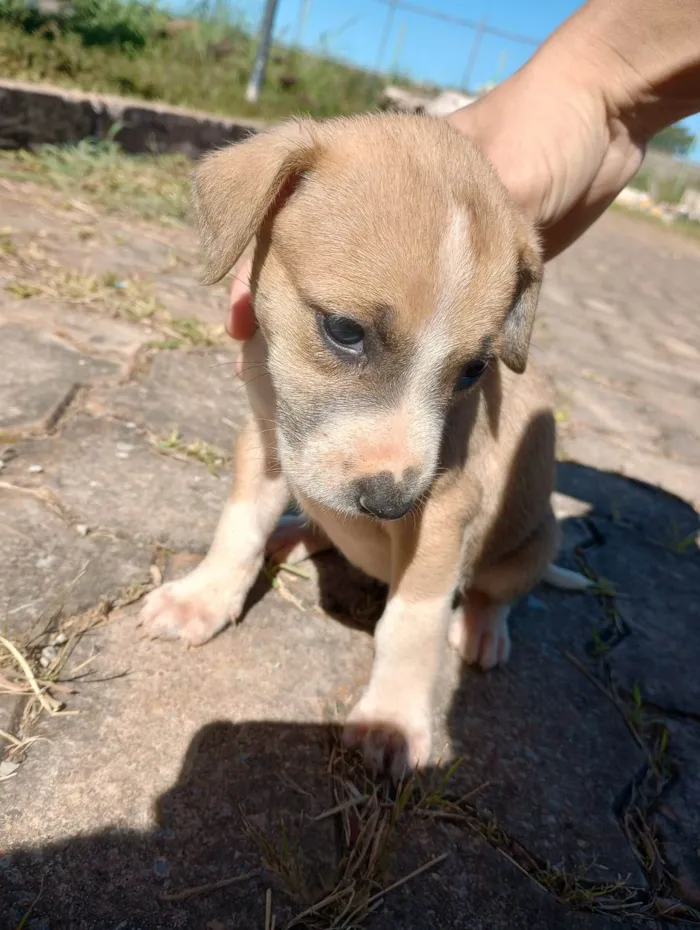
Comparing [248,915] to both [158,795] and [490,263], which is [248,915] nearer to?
[158,795]

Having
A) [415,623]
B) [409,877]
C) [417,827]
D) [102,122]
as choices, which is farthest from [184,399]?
[102,122]

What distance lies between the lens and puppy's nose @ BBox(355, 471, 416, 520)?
1.73 m

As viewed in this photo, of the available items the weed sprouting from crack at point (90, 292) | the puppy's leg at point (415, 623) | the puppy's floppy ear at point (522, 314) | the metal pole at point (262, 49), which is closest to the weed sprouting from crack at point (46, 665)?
the puppy's leg at point (415, 623)

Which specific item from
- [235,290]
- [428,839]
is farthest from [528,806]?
[235,290]

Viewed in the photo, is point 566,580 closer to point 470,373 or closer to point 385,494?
point 470,373

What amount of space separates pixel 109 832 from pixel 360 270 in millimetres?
1357

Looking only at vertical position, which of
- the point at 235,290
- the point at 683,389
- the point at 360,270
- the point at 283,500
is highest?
the point at 360,270

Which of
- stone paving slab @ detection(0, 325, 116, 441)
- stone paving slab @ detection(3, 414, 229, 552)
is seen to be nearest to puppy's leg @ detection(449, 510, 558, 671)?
stone paving slab @ detection(3, 414, 229, 552)

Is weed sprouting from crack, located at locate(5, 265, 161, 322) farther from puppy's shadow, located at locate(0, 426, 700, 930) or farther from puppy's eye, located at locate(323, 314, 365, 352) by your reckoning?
puppy's eye, located at locate(323, 314, 365, 352)

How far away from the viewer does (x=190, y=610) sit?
217cm

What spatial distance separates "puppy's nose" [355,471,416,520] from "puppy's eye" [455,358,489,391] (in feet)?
1.28

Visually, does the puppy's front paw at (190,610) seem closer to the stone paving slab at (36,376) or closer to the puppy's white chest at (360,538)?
the puppy's white chest at (360,538)

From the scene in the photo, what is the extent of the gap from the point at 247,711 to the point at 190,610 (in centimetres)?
35

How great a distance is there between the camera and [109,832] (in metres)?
1.57
